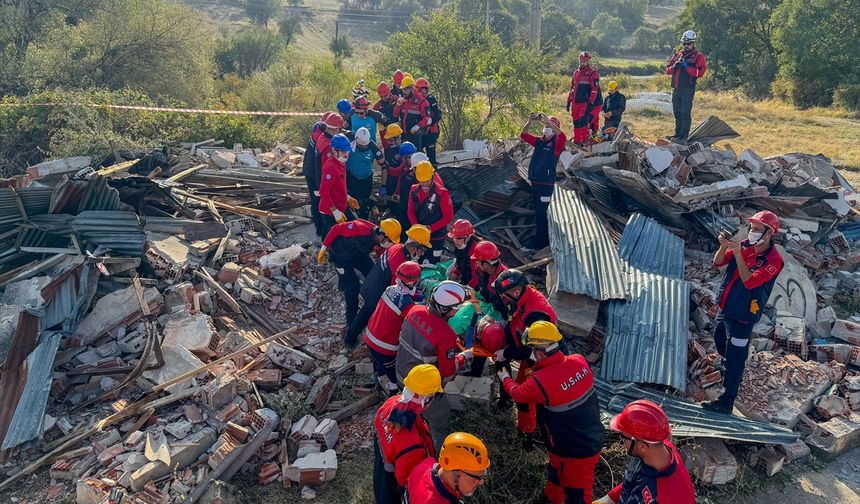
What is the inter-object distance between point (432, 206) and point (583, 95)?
5895 millimetres

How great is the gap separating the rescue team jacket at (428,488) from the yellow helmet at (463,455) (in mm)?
115

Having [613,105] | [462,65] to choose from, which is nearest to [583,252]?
[613,105]

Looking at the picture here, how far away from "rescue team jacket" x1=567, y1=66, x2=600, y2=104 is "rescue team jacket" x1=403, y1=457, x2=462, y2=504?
9.72 metres

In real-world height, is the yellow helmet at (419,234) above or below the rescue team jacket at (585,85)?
below

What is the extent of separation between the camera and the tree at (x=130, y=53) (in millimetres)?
15312

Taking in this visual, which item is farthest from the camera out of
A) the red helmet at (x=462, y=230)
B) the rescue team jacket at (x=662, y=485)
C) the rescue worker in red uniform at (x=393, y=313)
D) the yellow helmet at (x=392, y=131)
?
the yellow helmet at (x=392, y=131)

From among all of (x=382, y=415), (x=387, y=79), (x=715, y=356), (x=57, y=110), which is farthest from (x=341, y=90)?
(x=382, y=415)

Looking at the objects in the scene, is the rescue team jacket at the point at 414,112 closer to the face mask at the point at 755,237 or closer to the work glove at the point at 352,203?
the work glove at the point at 352,203

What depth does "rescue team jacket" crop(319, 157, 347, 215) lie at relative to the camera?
7.33 metres

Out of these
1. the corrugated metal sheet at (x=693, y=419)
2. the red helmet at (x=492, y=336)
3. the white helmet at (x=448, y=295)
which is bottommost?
the corrugated metal sheet at (x=693, y=419)

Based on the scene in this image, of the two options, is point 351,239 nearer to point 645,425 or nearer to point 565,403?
point 565,403

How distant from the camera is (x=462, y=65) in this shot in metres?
13.2

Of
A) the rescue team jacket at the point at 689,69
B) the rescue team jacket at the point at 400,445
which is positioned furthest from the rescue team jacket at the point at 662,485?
the rescue team jacket at the point at 689,69

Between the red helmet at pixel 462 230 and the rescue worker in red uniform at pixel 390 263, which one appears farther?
the red helmet at pixel 462 230
